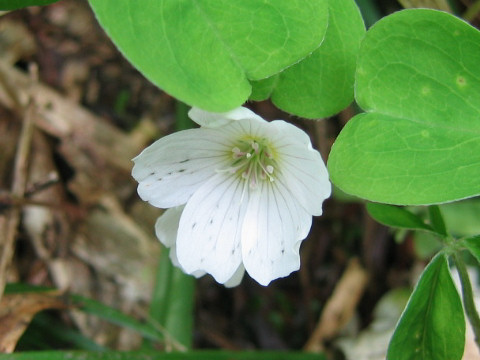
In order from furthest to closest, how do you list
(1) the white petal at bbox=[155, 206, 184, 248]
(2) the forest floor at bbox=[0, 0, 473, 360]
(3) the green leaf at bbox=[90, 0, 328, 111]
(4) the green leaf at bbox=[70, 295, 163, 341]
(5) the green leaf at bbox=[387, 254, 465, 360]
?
(2) the forest floor at bbox=[0, 0, 473, 360]
(4) the green leaf at bbox=[70, 295, 163, 341]
(1) the white petal at bbox=[155, 206, 184, 248]
(5) the green leaf at bbox=[387, 254, 465, 360]
(3) the green leaf at bbox=[90, 0, 328, 111]

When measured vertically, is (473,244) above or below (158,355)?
above

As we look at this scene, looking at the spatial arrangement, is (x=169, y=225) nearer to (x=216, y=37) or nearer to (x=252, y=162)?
(x=252, y=162)

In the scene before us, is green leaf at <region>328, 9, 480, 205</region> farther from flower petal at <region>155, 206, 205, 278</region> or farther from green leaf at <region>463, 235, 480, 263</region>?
flower petal at <region>155, 206, 205, 278</region>

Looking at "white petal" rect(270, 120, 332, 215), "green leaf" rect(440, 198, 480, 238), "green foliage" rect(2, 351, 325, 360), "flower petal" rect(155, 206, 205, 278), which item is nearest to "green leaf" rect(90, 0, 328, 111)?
"white petal" rect(270, 120, 332, 215)

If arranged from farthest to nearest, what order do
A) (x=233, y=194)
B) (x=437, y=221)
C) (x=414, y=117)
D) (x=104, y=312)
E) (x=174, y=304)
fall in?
(x=174, y=304) → (x=104, y=312) → (x=233, y=194) → (x=437, y=221) → (x=414, y=117)

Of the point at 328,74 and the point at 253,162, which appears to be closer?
the point at 328,74

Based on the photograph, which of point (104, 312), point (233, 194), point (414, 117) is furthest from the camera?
point (104, 312)

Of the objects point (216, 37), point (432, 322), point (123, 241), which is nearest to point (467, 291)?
point (432, 322)

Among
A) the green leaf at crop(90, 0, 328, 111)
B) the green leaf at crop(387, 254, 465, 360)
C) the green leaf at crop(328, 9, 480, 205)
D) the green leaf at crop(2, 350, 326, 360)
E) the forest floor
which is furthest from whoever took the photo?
the forest floor
